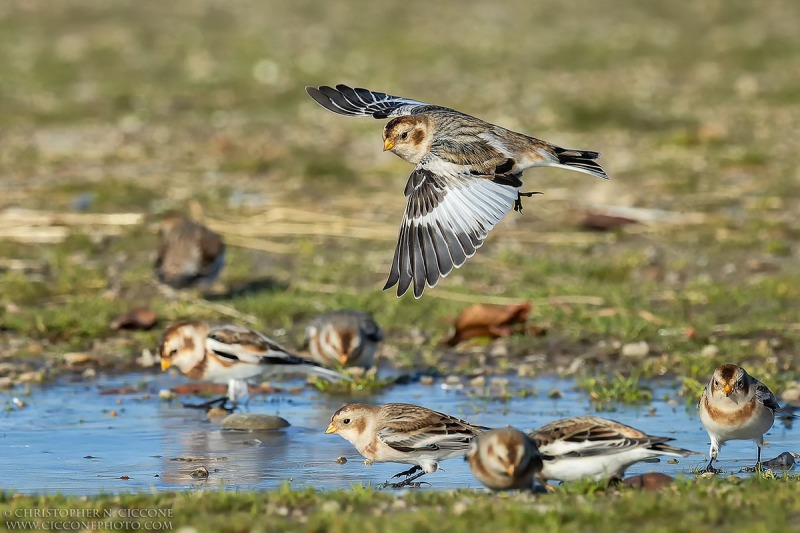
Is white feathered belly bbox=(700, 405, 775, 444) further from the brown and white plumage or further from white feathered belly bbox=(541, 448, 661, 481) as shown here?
white feathered belly bbox=(541, 448, 661, 481)

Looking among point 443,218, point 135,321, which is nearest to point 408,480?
point 443,218

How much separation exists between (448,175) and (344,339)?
211 centimetres

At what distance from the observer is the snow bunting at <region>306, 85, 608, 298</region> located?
7.84 m

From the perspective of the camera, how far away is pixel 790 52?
90.8 ft

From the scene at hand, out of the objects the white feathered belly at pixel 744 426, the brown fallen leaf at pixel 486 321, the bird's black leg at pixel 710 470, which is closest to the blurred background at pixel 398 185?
the brown fallen leaf at pixel 486 321

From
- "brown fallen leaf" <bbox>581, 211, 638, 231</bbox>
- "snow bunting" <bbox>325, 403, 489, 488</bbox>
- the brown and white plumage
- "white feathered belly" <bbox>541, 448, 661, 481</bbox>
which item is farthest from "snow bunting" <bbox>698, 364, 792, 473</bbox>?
"brown fallen leaf" <bbox>581, 211, 638, 231</bbox>

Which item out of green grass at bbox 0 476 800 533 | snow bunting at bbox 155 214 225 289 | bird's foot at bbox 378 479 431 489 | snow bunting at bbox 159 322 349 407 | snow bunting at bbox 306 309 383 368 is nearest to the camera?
green grass at bbox 0 476 800 533

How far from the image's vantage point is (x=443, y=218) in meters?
8.06

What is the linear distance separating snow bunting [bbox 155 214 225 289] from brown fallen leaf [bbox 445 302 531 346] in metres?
2.51

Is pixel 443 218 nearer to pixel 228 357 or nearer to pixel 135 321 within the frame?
pixel 228 357

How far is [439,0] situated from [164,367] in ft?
106

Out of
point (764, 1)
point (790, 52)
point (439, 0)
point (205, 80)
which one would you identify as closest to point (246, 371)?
point (205, 80)

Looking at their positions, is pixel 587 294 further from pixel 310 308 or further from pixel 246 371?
pixel 246 371

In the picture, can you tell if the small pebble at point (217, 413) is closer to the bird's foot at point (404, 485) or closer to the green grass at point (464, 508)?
the bird's foot at point (404, 485)
